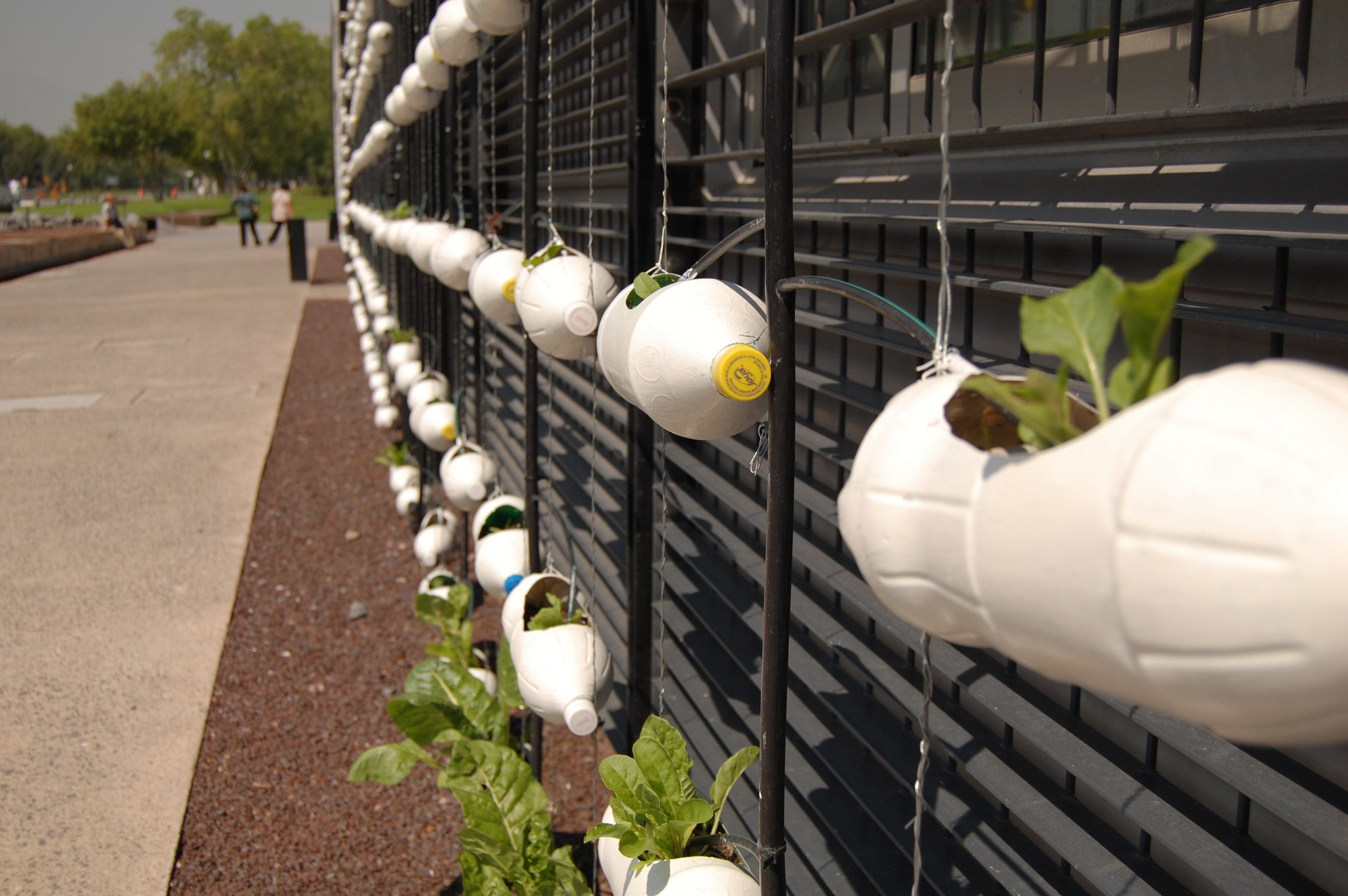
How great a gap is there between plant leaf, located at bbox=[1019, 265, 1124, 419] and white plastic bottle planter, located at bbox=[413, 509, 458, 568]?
14.5 ft

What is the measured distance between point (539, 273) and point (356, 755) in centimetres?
239

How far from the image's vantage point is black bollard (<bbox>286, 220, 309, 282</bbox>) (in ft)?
66.5

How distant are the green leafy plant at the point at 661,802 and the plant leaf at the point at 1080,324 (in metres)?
1.14

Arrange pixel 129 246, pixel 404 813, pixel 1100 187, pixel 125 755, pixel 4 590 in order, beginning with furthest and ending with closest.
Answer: pixel 129 246
pixel 4 590
pixel 125 755
pixel 404 813
pixel 1100 187

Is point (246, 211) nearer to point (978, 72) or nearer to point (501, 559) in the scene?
point (501, 559)

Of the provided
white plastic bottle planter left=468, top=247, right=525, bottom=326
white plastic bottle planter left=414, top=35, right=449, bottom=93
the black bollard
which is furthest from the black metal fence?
the black bollard

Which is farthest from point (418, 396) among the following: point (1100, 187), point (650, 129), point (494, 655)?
point (1100, 187)

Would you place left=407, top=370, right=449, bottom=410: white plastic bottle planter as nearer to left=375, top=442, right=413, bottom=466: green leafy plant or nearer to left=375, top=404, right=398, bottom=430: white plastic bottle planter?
left=375, top=442, right=413, bottom=466: green leafy plant

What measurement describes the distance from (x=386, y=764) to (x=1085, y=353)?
2796 mm

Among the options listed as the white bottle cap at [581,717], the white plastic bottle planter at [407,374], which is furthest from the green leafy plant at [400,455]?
the white bottle cap at [581,717]

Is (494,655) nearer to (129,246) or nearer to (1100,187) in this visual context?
(1100,187)

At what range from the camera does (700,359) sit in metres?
1.38

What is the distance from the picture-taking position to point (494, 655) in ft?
16.1

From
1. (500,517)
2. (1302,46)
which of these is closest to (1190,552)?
(1302,46)
